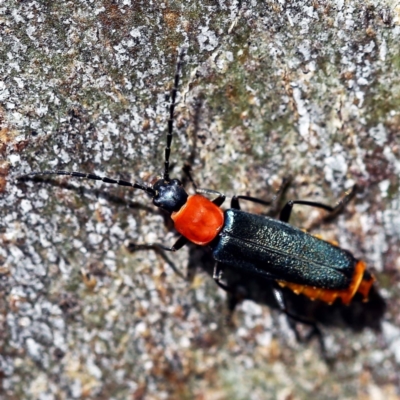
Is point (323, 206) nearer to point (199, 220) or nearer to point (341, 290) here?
point (341, 290)

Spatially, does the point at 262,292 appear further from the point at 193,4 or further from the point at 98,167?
the point at 193,4

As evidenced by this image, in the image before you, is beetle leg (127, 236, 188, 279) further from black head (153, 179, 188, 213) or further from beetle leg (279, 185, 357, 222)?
beetle leg (279, 185, 357, 222)

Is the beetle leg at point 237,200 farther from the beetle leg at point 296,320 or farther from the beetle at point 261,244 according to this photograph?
the beetle leg at point 296,320

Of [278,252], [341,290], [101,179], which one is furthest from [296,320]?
[101,179]

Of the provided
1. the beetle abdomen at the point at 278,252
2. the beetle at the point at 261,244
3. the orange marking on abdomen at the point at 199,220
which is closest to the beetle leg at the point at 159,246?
the beetle at the point at 261,244

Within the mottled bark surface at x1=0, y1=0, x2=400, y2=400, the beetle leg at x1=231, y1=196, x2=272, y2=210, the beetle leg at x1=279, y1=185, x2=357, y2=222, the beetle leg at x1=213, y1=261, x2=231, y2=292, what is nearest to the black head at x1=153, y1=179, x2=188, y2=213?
the mottled bark surface at x1=0, y1=0, x2=400, y2=400

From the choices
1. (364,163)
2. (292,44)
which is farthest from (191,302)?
(292,44)
